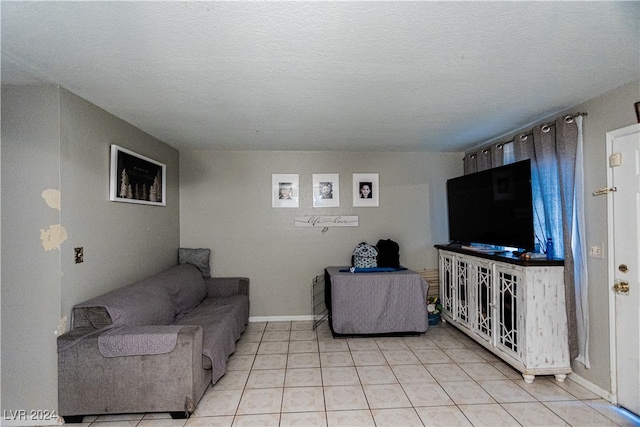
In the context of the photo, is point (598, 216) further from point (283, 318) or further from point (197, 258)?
point (197, 258)

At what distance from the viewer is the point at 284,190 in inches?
174

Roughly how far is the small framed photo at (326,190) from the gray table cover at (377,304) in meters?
1.12

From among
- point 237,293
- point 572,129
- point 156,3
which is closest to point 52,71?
point 156,3

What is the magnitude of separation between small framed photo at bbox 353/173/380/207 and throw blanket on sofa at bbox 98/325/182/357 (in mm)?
2898

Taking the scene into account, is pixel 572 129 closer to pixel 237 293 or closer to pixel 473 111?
pixel 473 111

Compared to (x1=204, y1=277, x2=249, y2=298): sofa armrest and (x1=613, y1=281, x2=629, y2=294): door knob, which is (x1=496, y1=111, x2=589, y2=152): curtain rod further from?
(x1=204, y1=277, x2=249, y2=298): sofa armrest


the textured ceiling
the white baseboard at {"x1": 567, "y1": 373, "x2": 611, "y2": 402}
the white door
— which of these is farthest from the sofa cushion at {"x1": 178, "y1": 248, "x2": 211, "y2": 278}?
the white door

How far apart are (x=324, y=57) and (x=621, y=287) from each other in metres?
2.52

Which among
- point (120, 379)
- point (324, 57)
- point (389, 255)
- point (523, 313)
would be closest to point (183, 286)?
point (120, 379)

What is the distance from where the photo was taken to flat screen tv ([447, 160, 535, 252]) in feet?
9.09

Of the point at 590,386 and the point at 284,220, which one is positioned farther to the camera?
the point at 284,220

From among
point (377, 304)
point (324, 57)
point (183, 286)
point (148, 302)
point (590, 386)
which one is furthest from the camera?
point (377, 304)

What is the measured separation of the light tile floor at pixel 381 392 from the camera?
7.25 ft

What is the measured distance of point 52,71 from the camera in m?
1.99
